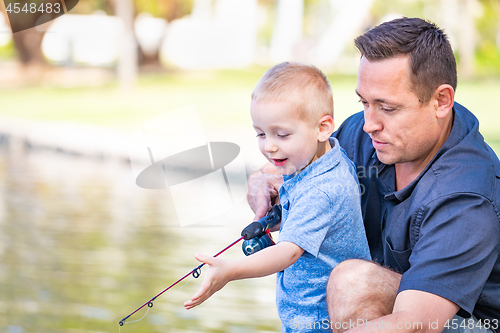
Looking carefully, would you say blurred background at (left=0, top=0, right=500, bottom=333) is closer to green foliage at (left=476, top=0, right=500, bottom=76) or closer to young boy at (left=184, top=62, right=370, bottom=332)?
green foliage at (left=476, top=0, right=500, bottom=76)

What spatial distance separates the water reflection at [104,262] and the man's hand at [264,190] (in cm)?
123

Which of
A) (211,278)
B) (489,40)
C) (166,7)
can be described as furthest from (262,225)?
(489,40)

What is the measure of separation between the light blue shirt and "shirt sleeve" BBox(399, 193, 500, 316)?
253 mm

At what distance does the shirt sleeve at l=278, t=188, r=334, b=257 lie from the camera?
1.99 m

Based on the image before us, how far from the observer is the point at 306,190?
6.85 ft

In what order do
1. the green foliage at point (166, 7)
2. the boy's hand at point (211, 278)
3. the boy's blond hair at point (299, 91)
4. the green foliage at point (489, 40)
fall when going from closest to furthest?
the boy's hand at point (211, 278)
the boy's blond hair at point (299, 91)
the green foliage at point (489, 40)
the green foliage at point (166, 7)

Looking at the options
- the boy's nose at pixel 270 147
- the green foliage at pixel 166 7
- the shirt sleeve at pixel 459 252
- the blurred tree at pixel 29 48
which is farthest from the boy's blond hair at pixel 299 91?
the green foliage at pixel 166 7

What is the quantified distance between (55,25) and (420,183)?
24.7m

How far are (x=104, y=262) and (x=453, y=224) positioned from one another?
3.31m

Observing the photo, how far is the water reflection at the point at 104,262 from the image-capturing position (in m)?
3.80

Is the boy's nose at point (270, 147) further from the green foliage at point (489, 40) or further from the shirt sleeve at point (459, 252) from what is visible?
the green foliage at point (489, 40)

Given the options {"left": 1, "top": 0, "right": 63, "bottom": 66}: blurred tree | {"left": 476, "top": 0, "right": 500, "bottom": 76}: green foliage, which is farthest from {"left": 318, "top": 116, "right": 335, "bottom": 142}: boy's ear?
{"left": 1, "top": 0, "right": 63, "bottom": 66}: blurred tree

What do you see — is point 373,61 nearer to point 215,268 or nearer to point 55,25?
point 215,268

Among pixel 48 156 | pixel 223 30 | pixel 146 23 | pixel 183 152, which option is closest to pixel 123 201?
pixel 183 152
